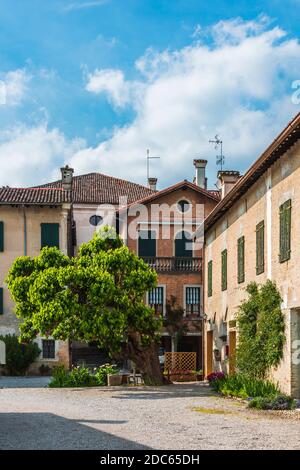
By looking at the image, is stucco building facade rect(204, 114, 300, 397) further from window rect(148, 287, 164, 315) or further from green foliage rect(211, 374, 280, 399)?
window rect(148, 287, 164, 315)

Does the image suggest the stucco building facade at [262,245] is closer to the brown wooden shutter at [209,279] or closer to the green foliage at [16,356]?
the brown wooden shutter at [209,279]

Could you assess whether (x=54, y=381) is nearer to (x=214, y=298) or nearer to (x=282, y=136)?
(x=214, y=298)

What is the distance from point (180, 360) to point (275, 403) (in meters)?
16.4

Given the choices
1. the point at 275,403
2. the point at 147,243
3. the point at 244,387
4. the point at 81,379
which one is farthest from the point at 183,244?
the point at 275,403

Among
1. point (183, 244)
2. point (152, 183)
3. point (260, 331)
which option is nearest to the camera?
point (260, 331)

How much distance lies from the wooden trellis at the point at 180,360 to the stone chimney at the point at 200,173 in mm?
14143

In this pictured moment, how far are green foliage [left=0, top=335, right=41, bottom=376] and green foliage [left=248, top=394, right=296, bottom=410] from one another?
20.1 metres

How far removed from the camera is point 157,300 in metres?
37.9

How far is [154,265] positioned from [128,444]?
1024 inches

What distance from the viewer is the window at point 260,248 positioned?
68.5 feet

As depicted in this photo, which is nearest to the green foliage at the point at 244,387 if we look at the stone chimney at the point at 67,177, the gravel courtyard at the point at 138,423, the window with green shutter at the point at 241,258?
the gravel courtyard at the point at 138,423

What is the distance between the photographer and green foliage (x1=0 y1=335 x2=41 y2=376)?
3538 cm

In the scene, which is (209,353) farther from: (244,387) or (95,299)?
(244,387)
